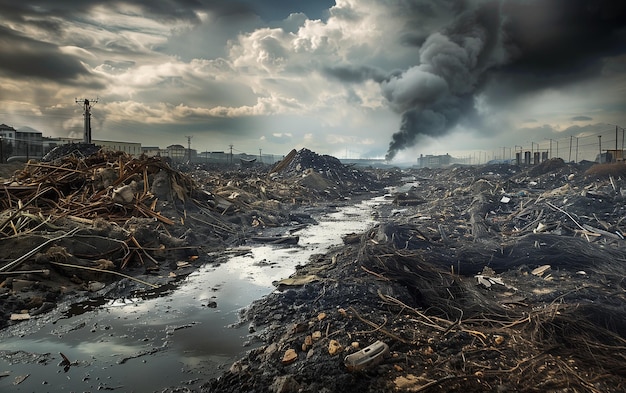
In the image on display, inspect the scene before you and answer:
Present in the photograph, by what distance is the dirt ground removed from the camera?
3.29 m

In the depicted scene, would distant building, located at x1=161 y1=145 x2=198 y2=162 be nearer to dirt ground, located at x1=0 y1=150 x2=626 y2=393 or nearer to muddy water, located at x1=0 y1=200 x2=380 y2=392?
dirt ground, located at x1=0 y1=150 x2=626 y2=393

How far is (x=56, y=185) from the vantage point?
10.1 meters

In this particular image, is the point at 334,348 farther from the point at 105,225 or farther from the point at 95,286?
the point at 105,225

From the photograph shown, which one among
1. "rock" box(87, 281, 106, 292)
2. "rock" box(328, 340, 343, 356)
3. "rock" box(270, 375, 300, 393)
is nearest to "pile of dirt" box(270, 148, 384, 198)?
"rock" box(87, 281, 106, 292)

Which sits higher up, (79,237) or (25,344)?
(79,237)

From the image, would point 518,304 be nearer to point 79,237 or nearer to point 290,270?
point 290,270

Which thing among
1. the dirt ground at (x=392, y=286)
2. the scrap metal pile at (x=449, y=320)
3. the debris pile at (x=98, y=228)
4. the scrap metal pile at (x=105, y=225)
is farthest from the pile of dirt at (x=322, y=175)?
the scrap metal pile at (x=449, y=320)

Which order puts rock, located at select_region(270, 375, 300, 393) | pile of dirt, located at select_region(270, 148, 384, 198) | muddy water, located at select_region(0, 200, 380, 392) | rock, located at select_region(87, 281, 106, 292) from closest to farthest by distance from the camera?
→ rock, located at select_region(270, 375, 300, 393)
muddy water, located at select_region(0, 200, 380, 392)
rock, located at select_region(87, 281, 106, 292)
pile of dirt, located at select_region(270, 148, 384, 198)

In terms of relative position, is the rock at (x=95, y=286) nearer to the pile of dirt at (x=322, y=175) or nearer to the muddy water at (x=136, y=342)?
the muddy water at (x=136, y=342)

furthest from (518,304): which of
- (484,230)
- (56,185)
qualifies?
(56,185)

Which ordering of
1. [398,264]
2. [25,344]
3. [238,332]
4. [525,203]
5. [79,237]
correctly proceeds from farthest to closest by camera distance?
[525,203] < [79,237] < [398,264] < [238,332] < [25,344]

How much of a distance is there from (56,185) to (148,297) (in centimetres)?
684

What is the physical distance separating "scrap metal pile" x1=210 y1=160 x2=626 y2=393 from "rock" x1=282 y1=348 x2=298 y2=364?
15 millimetres

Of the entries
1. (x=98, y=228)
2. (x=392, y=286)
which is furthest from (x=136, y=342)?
(x=98, y=228)
